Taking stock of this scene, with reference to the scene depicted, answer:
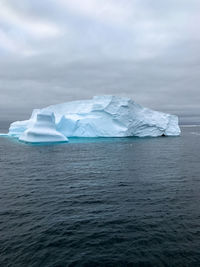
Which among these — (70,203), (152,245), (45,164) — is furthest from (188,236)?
(45,164)

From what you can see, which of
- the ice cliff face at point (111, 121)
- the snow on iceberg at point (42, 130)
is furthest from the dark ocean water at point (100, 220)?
the ice cliff face at point (111, 121)

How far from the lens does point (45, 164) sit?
1633cm

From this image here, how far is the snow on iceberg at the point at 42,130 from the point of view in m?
29.2

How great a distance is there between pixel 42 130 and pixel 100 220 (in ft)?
79.0

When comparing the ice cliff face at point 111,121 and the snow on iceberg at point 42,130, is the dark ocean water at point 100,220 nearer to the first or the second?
the snow on iceberg at point 42,130

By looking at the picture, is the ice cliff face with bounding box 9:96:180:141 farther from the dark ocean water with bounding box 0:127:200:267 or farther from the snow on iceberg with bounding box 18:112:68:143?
the dark ocean water with bounding box 0:127:200:267

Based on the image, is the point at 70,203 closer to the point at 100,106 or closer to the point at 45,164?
the point at 45,164

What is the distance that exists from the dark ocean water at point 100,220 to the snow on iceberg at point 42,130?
16.9m

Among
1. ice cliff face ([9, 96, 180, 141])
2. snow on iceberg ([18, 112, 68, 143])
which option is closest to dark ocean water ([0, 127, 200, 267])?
snow on iceberg ([18, 112, 68, 143])

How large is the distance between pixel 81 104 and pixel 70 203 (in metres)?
38.5

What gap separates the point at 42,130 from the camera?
29.4 meters

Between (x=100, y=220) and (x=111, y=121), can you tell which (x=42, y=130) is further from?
(x=100, y=220)

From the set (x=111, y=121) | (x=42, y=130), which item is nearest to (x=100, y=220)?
A: (x=42, y=130)

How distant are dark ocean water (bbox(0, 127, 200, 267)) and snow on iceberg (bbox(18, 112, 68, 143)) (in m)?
16.9
